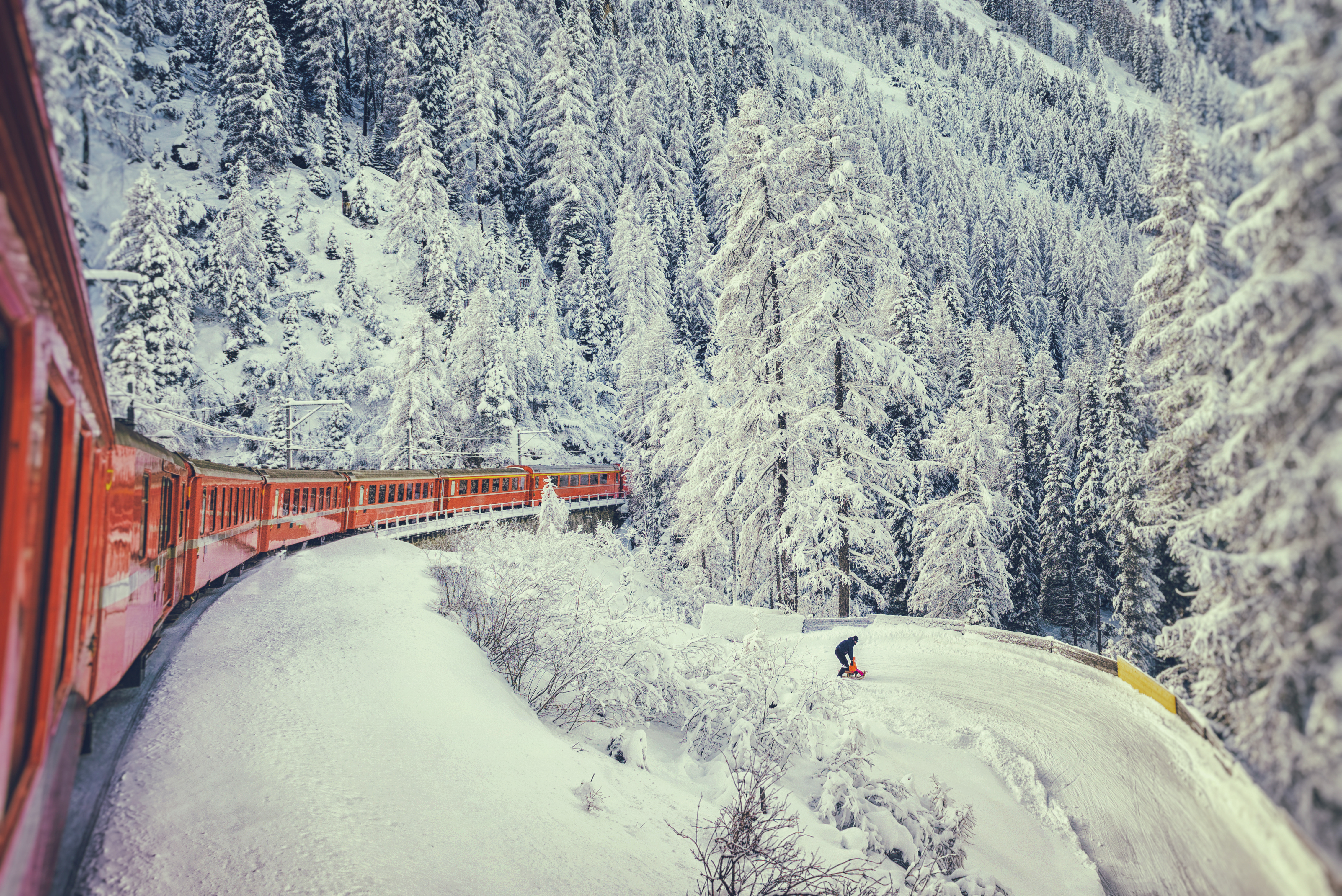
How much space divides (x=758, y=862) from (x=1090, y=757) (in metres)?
6.79

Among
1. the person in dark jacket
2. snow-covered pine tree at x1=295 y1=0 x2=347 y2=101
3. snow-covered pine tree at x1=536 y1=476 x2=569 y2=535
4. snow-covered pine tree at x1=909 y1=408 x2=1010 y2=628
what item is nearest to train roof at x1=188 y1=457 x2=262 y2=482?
snow-covered pine tree at x1=295 y1=0 x2=347 y2=101

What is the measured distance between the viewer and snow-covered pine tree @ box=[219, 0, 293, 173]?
4402 millimetres

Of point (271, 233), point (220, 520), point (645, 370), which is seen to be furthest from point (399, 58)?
point (271, 233)

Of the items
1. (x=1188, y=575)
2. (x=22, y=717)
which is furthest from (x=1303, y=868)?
(x=22, y=717)

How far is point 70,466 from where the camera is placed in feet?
7.65

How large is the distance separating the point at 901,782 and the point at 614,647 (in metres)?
4.22

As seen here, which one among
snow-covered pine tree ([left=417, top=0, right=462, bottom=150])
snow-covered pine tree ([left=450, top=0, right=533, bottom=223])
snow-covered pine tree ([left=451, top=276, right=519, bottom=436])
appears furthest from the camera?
snow-covered pine tree ([left=417, top=0, right=462, bottom=150])

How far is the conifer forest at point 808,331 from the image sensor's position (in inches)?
49.6

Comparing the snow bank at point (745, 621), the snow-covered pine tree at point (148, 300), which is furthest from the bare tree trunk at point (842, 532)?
the snow-covered pine tree at point (148, 300)

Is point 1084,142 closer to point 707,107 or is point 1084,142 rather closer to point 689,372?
point 707,107

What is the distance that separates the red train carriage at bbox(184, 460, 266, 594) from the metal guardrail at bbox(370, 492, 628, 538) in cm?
653

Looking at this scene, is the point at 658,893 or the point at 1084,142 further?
the point at 1084,142

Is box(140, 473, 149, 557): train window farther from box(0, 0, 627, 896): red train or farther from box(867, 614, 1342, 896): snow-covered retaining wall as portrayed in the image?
box(867, 614, 1342, 896): snow-covered retaining wall

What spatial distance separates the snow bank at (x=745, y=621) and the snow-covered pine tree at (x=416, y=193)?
125 ft
